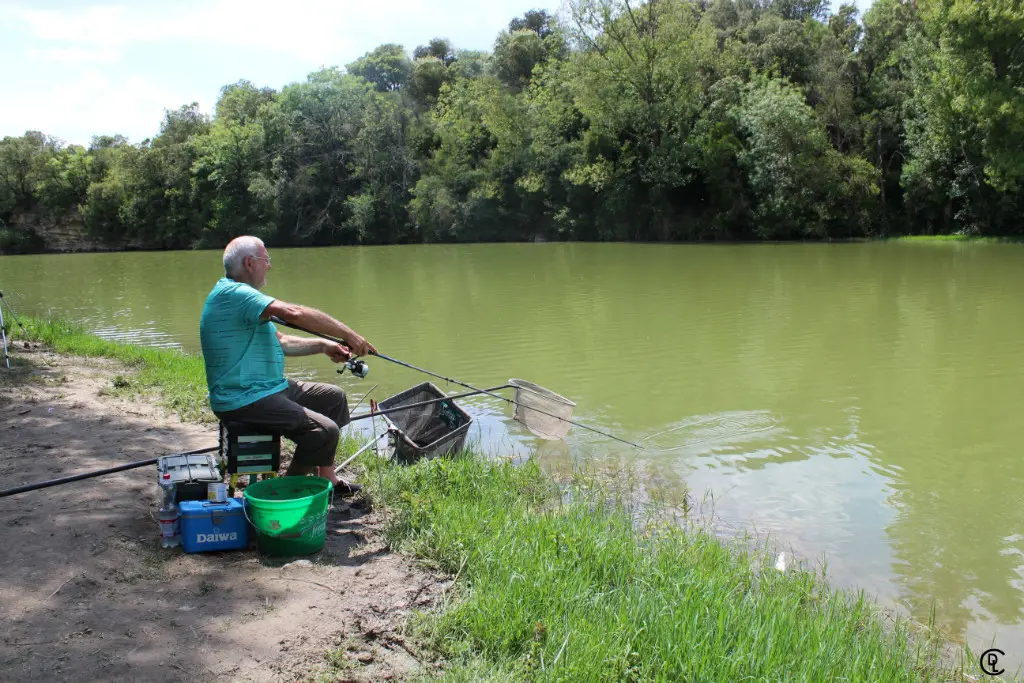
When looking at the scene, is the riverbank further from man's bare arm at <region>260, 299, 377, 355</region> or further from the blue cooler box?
man's bare arm at <region>260, 299, 377, 355</region>

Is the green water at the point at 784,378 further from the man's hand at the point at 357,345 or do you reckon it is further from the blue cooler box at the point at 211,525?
the blue cooler box at the point at 211,525

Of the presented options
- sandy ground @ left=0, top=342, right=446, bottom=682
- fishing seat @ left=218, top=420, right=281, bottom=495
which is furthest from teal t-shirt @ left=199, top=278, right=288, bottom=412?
sandy ground @ left=0, top=342, right=446, bottom=682

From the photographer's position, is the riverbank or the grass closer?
the riverbank

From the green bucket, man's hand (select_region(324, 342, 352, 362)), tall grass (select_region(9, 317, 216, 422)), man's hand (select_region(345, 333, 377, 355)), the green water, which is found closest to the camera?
the green bucket

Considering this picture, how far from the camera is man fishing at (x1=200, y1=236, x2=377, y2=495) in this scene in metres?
4.29

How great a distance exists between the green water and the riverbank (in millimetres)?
829

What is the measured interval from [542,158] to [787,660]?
41617 millimetres

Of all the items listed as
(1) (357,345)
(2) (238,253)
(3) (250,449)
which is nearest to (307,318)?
(1) (357,345)

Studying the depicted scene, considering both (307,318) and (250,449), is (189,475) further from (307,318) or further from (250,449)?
(307,318)

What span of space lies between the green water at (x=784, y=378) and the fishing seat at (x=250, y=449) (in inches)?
120

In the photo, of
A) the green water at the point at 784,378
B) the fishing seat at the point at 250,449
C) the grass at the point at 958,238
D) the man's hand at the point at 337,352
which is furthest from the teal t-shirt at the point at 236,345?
the grass at the point at 958,238

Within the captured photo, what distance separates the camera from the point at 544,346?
479 inches

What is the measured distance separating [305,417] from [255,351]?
47 centimetres

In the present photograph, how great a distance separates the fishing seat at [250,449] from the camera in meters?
4.44
